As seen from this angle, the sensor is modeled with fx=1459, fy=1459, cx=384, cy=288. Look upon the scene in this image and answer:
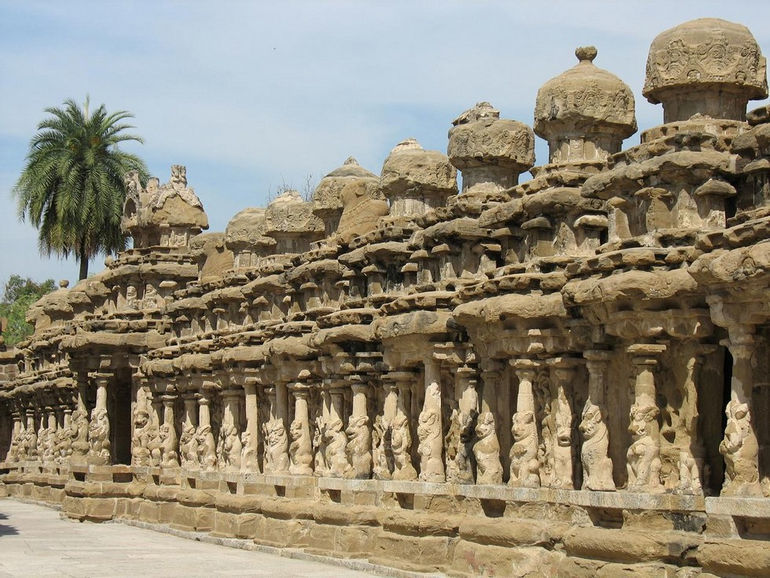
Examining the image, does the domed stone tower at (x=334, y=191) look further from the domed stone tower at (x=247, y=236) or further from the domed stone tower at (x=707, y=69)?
the domed stone tower at (x=707, y=69)

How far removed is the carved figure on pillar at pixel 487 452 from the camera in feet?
54.4

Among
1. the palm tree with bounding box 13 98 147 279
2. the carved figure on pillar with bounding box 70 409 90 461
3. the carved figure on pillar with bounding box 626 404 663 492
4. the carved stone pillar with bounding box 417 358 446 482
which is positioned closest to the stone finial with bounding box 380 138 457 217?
the carved stone pillar with bounding box 417 358 446 482

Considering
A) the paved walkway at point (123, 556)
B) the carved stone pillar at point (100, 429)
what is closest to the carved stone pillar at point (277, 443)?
the paved walkway at point (123, 556)


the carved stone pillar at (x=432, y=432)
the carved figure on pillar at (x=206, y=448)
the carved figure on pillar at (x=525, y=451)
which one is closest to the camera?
the carved figure on pillar at (x=525, y=451)

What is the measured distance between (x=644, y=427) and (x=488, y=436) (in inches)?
123

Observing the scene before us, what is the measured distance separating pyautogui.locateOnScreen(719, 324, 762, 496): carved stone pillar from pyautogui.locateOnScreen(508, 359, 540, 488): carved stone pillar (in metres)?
3.21

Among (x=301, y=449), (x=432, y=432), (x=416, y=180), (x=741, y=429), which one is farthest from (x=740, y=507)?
(x=301, y=449)

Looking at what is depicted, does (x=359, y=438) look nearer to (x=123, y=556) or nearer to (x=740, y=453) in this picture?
(x=123, y=556)

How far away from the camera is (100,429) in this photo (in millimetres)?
31547

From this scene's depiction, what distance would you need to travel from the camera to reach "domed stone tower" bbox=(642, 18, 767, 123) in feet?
49.2

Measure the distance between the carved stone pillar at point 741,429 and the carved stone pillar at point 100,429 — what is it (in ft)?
68.1

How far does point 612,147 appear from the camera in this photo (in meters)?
17.0

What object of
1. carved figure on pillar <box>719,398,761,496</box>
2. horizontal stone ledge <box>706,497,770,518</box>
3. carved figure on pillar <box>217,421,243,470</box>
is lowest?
horizontal stone ledge <box>706,497,770,518</box>

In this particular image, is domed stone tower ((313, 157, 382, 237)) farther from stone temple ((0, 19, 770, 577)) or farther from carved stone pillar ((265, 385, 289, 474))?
carved stone pillar ((265, 385, 289, 474))
